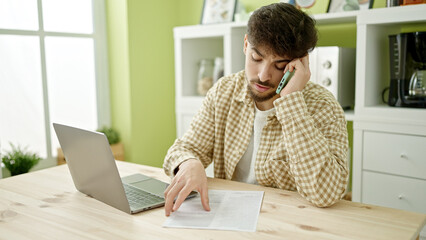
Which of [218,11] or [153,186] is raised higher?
[218,11]

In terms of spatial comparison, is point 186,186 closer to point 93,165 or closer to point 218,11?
point 93,165

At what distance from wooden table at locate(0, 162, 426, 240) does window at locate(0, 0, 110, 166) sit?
1432 millimetres

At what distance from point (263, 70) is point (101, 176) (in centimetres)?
64

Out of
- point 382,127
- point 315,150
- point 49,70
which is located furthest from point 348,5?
point 49,70

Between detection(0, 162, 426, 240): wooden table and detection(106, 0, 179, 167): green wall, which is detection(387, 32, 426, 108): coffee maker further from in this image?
detection(106, 0, 179, 167): green wall

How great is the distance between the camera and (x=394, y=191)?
2053mm

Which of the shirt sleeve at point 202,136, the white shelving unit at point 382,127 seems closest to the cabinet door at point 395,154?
the white shelving unit at point 382,127

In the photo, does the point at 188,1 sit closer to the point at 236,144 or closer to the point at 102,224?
the point at 236,144

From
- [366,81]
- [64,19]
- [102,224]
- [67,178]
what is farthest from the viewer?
[64,19]

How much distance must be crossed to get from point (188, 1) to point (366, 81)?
165 cm

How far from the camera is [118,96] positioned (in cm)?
305

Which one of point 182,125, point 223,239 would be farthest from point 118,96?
point 223,239

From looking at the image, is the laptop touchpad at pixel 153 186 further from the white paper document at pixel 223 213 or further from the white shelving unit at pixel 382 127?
the white shelving unit at pixel 382 127

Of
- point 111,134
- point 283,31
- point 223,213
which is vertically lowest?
point 111,134
